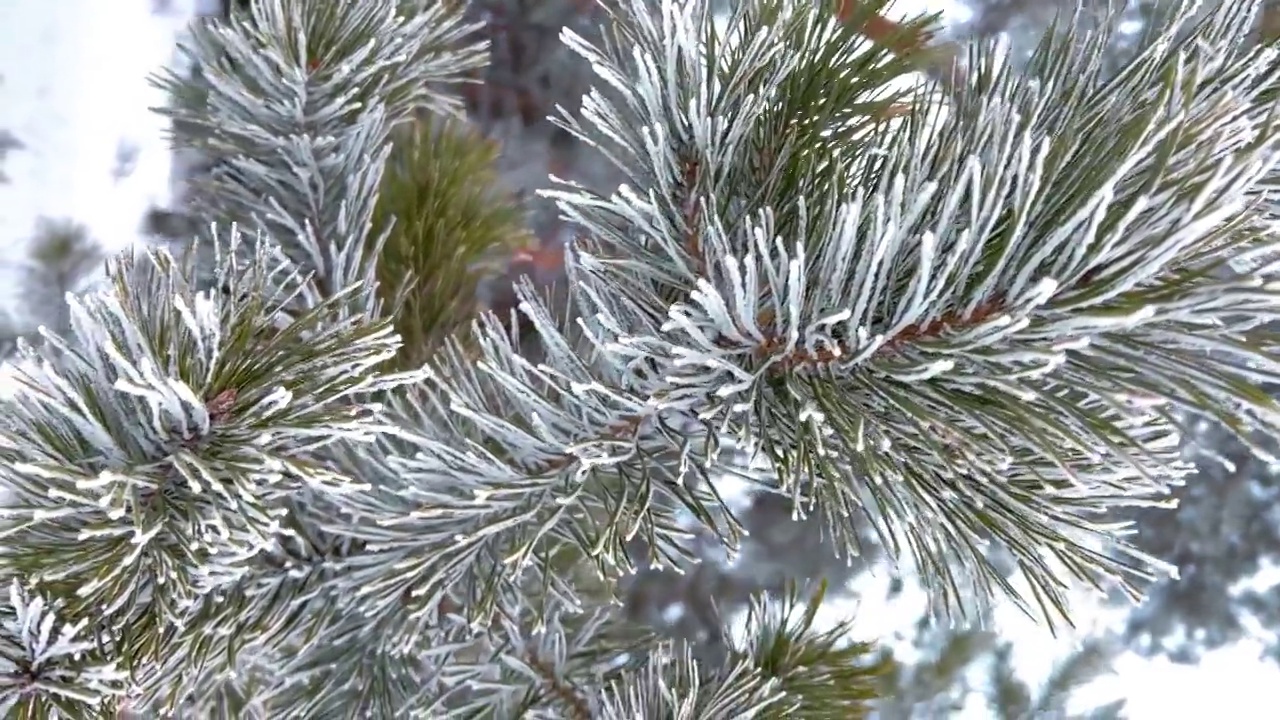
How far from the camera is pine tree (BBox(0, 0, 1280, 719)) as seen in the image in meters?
0.23

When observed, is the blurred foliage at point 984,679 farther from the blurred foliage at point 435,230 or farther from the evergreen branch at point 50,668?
the evergreen branch at point 50,668

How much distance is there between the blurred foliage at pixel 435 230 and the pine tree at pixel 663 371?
0.04 m

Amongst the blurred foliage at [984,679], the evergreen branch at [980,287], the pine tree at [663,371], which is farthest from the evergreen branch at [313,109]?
the blurred foliage at [984,679]

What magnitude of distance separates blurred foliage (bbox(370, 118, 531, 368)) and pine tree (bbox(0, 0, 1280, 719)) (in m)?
0.04

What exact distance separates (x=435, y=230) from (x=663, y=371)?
21 centimetres

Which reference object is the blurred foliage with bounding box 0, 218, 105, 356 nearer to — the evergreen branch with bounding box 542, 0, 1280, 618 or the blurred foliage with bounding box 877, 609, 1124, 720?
the evergreen branch with bounding box 542, 0, 1280, 618

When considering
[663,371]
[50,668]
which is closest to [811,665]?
[663,371]

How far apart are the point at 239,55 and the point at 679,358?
23cm

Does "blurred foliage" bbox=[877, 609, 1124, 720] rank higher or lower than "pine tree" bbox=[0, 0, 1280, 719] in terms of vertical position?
lower

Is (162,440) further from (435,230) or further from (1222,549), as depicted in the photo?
(1222,549)

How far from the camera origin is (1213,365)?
229 mm

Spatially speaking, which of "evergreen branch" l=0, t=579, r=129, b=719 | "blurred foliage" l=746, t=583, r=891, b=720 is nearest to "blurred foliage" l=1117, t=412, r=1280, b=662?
→ "blurred foliage" l=746, t=583, r=891, b=720

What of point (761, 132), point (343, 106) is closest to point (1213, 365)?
point (761, 132)

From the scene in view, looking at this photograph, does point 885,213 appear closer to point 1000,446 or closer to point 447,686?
point 1000,446
